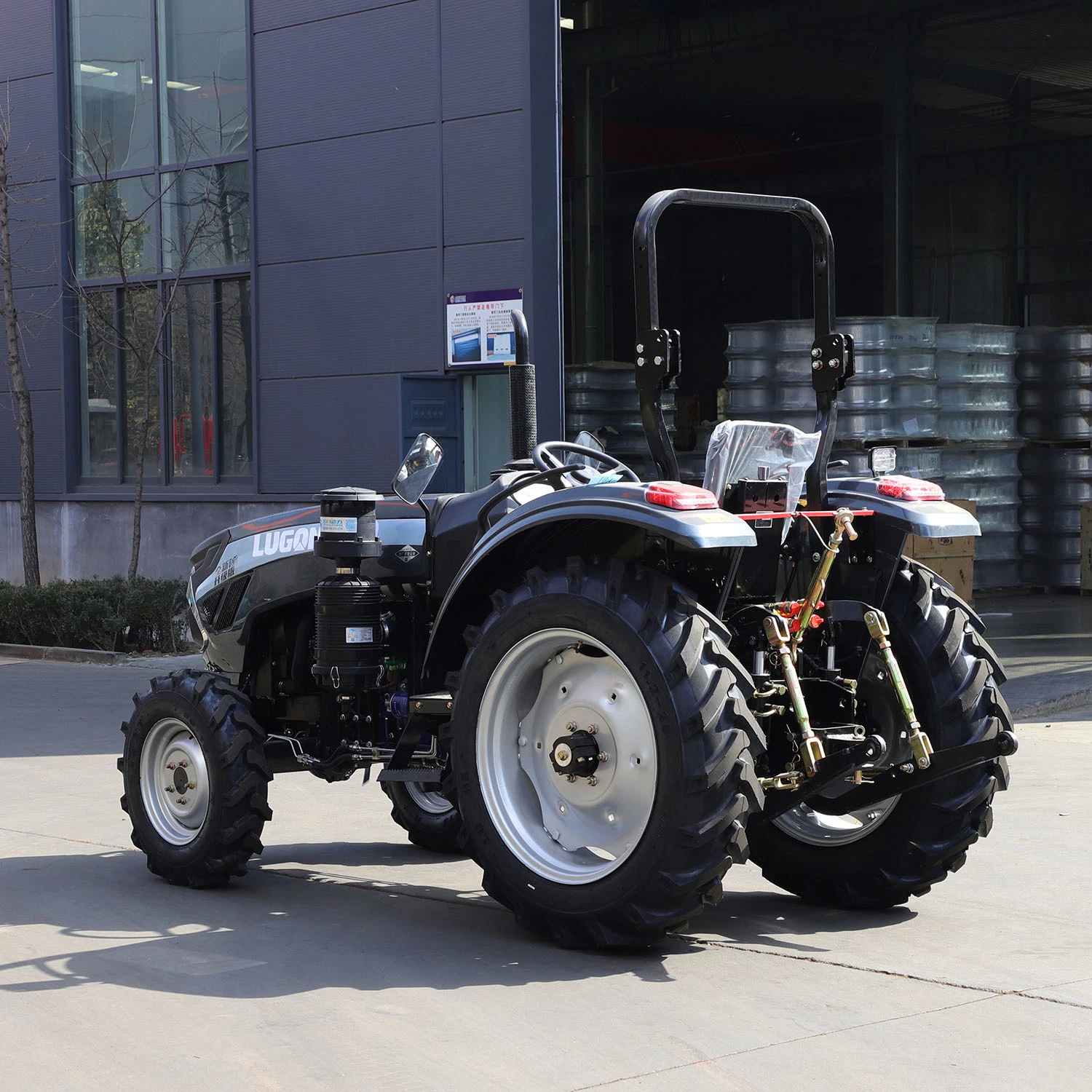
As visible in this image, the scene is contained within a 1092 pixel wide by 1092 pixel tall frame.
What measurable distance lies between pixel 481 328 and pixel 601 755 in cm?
1122

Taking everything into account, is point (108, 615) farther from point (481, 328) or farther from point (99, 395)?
point (99, 395)

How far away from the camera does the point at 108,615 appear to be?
15.6 metres

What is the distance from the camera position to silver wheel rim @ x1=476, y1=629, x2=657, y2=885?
17.2 ft

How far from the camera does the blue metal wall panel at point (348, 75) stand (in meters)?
16.7

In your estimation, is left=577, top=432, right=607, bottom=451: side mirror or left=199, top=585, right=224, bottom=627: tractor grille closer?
left=577, top=432, right=607, bottom=451: side mirror

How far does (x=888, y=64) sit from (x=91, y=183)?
34.7 ft

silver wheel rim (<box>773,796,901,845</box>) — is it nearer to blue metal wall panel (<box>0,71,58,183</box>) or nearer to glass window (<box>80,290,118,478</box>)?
glass window (<box>80,290,118,478</box>)

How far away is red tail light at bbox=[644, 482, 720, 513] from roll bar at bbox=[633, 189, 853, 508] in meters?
A: 0.43

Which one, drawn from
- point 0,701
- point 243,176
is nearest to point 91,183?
point 243,176

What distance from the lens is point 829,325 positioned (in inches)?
229

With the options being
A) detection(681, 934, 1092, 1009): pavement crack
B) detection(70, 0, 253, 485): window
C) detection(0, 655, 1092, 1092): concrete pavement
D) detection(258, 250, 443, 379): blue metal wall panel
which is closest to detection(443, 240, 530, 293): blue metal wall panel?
detection(258, 250, 443, 379): blue metal wall panel

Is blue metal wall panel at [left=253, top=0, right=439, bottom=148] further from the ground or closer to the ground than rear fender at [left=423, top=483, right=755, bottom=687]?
further from the ground

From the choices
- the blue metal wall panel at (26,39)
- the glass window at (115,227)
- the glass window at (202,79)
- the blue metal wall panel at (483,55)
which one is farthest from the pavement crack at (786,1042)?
the blue metal wall panel at (26,39)

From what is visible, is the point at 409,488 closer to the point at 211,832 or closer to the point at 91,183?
the point at 211,832
